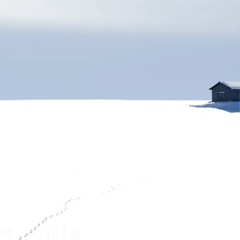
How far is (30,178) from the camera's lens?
45.7ft

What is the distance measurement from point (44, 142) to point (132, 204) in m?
12.9

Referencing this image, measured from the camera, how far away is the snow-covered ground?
8438 mm

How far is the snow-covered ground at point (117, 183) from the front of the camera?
8438 millimetres

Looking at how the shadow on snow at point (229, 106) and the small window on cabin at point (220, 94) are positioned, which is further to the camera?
the small window on cabin at point (220, 94)

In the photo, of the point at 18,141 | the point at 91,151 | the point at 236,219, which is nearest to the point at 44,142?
the point at 18,141

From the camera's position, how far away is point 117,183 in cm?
1301

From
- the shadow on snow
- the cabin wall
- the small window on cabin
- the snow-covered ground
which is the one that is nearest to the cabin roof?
the cabin wall

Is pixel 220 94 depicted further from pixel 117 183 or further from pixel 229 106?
pixel 117 183

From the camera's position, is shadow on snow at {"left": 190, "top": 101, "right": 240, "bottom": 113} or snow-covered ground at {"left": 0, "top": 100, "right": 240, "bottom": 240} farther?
shadow on snow at {"left": 190, "top": 101, "right": 240, "bottom": 113}

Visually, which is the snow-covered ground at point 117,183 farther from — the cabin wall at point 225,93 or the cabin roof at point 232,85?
the cabin roof at point 232,85

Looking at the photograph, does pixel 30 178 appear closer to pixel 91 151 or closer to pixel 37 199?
pixel 37 199

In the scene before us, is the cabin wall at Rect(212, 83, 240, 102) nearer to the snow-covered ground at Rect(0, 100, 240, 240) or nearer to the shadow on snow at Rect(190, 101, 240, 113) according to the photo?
the shadow on snow at Rect(190, 101, 240, 113)

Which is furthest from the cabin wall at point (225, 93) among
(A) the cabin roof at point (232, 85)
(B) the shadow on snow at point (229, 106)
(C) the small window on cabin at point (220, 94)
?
(B) the shadow on snow at point (229, 106)

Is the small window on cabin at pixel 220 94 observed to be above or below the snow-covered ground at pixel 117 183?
above
